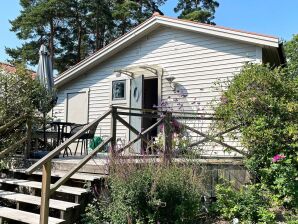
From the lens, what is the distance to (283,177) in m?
5.01

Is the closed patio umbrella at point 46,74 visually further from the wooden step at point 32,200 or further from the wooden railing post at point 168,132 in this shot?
the wooden railing post at point 168,132

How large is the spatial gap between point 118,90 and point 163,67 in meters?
1.82

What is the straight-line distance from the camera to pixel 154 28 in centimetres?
977

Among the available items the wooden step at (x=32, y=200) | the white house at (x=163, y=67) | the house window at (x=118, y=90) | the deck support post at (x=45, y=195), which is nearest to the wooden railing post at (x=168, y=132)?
the wooden step at (x=32, y=200)

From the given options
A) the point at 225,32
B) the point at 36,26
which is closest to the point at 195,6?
the point at 36,26

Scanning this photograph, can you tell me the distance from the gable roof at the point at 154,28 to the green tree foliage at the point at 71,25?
48.3 ft

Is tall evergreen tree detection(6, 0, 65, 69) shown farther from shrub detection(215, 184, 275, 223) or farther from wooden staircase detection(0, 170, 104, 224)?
shrub detection(215, 184, 275, 223)

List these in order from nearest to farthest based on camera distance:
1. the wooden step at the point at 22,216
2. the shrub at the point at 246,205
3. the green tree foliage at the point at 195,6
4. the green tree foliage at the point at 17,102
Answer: the wooden step at the point at 22,216 < the shrub at the point at 246,205 < the green tree foliage at the point at 17,102 < the green tree foliage at the point at 195,6

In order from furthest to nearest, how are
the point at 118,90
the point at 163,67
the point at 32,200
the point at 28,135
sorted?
the point at 118,90
the point at 163,67
the point at 28,135
the point at 32,200

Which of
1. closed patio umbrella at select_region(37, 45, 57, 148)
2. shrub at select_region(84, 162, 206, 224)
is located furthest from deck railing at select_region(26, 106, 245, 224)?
closed patio umbrella at select_region(37, 45, 57, 148)

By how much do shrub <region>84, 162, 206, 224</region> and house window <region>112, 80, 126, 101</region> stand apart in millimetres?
6134

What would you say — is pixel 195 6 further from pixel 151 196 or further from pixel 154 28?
pixel 151 196

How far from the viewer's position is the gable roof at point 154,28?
24.9 ft

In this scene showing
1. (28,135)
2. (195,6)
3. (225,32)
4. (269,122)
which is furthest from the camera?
(195,6)
